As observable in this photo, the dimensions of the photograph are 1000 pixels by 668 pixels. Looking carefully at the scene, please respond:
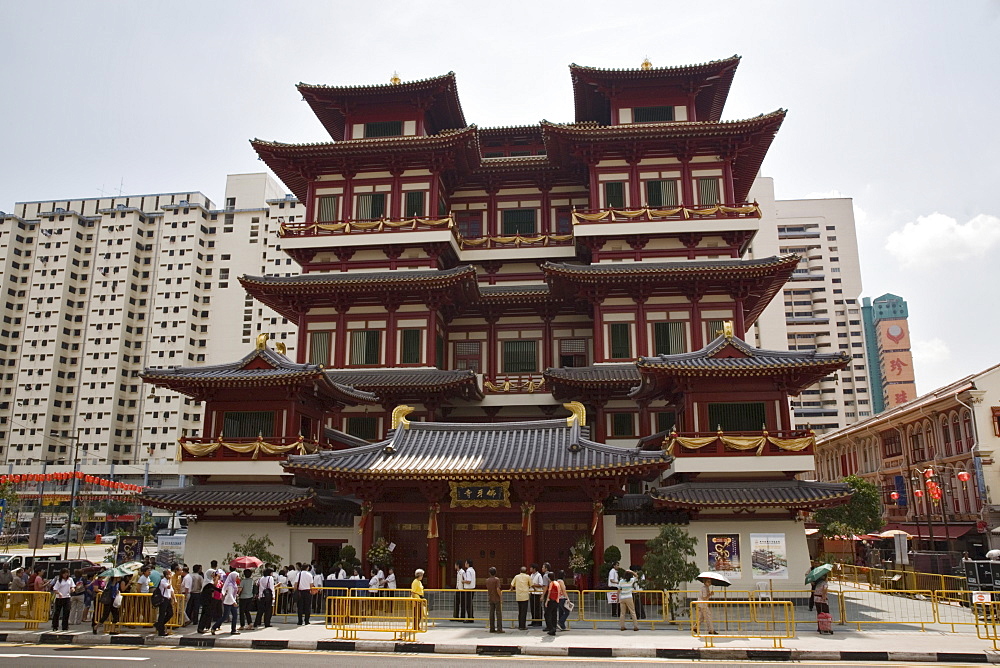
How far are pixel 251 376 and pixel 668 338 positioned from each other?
1996 cm

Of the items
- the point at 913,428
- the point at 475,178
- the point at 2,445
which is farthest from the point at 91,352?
the point at 913,428

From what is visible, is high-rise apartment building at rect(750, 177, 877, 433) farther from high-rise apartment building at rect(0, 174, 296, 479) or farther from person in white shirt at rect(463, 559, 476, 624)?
person in white shirt at rect(463, 559, 476, 624)

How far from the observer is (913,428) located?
187ft

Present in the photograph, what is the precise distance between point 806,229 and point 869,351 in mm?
22056

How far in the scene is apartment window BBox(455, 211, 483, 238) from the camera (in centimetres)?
4584

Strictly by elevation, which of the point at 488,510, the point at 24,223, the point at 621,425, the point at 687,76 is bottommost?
the point at 488,510

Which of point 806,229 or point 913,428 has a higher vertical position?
point 806,229

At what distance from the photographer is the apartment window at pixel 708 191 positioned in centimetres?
4088

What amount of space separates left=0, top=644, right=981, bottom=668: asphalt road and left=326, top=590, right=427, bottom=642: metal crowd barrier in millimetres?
1407

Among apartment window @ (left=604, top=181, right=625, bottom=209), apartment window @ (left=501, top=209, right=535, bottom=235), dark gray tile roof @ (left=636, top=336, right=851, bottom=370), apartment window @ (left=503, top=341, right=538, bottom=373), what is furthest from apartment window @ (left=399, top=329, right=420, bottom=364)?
dark gray tile roof @ (left=636, top=336, right=851, bottom=370)

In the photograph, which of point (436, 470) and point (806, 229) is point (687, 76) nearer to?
point (436, 470)

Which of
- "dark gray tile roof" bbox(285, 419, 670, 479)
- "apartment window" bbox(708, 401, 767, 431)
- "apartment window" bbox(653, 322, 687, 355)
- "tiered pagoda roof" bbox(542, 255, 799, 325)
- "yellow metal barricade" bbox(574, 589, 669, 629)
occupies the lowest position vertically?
"yellow metal barricade" bbox(574, 589, 669, 629)

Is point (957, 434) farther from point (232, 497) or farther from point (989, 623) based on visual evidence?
point (232, 497)

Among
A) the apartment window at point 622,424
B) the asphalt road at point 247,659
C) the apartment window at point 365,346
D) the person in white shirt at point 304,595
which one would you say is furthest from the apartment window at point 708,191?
the person in white shirt at point 304,595
